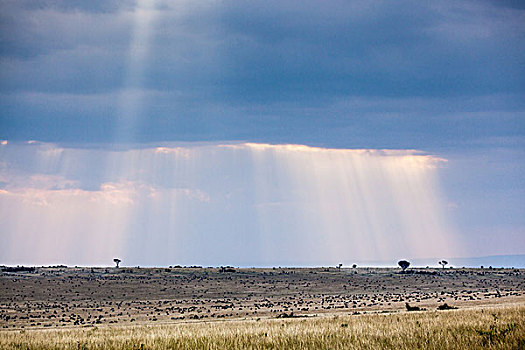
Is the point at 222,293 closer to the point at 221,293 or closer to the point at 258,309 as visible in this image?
the point at 221,293

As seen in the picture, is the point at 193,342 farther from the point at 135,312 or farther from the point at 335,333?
the point at 135,312

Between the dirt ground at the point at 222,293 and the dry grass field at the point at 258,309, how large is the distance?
0.20 metres

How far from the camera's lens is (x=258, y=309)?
243 feet

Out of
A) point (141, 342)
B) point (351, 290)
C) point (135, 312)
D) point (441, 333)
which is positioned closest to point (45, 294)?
point (135, 312)

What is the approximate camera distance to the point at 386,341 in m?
18.7

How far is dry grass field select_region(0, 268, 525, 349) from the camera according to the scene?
771 inches

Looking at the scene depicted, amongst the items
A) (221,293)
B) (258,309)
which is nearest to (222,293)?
(221,293)

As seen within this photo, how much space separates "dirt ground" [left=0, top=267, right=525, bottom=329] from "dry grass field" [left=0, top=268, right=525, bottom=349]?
7.8 inches

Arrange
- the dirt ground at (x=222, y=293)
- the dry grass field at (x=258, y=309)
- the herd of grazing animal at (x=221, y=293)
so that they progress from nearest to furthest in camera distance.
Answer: the dry grass field at (x=258, y=309) < the dirt ground at (x=222, y=293) < the herd of grazing animal at (x=221, y=293)

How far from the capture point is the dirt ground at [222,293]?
68.0 metres

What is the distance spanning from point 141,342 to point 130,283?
94219 mm

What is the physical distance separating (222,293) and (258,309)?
28136 millimetres

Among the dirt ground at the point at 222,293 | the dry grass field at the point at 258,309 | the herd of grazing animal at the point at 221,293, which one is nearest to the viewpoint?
the dry grass field at the point at 258,309

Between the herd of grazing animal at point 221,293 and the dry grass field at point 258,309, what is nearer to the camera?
the dry grass field at point 258,309
